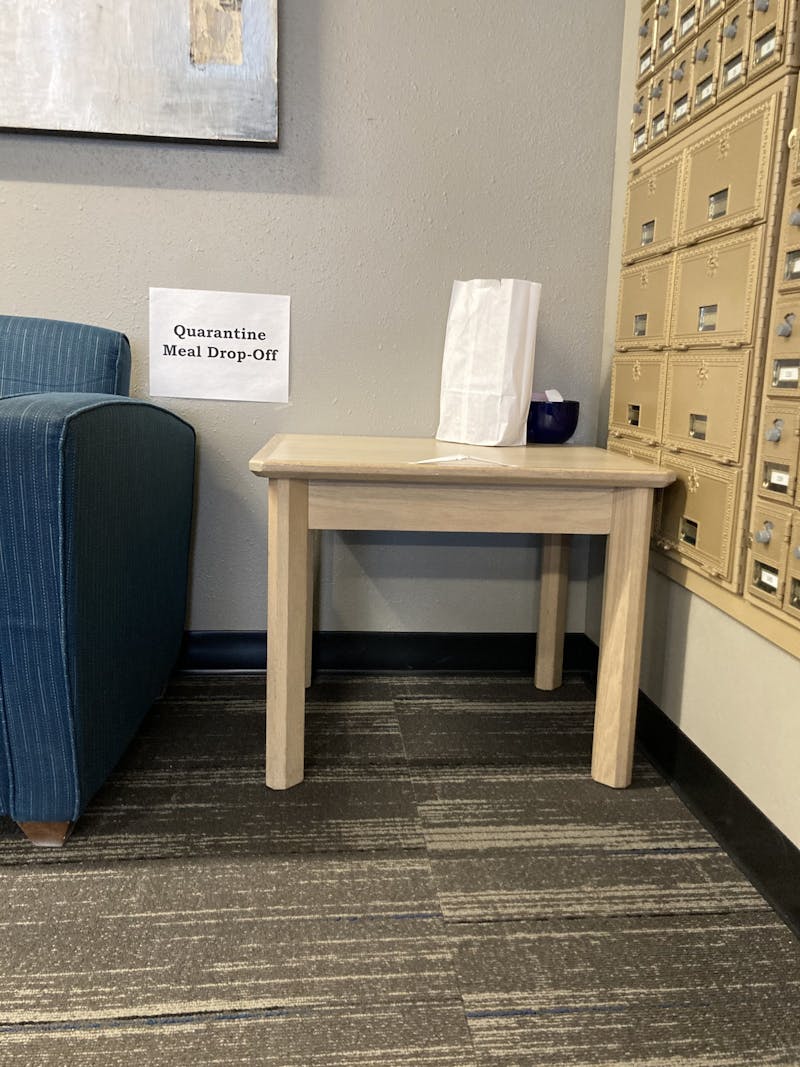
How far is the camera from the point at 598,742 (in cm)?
138

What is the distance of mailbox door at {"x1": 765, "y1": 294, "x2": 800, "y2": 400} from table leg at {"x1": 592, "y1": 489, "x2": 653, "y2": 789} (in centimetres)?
27

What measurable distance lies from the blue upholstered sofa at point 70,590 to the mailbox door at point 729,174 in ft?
3.00

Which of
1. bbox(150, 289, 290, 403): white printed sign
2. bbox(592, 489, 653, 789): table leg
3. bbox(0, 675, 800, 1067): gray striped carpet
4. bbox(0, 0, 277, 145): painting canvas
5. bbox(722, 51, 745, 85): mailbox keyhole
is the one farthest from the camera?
bbox(150, 289, 290, 403): white printed sign

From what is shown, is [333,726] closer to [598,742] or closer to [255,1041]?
[598,742]

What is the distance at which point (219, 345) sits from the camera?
67.8 inches

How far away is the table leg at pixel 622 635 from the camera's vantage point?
1.31 m

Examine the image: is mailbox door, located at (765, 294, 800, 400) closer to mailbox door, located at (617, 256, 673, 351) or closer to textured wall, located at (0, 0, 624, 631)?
mailbox door, located at (617, 256, 673, 351)

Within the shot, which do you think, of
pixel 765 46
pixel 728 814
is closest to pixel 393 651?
pixel 728 814

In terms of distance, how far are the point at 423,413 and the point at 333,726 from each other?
686 mm

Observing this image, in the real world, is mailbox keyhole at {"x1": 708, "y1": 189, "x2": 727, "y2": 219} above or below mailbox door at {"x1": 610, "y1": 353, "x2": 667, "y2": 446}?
above

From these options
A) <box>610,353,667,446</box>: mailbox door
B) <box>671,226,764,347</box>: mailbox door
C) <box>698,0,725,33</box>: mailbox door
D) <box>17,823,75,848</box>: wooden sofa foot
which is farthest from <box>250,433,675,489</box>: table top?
<box>698,0,725,33</box>: mailbox door

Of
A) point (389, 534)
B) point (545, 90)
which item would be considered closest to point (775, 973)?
point (389, 534)

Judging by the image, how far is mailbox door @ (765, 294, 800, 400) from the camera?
1.04m

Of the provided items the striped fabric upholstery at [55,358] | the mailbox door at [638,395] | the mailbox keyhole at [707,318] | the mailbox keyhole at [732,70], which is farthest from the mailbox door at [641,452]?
the striped fabric upholstery at [55,358]
